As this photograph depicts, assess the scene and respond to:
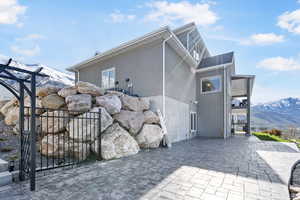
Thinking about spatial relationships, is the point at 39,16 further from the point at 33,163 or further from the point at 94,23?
the point at 33,163

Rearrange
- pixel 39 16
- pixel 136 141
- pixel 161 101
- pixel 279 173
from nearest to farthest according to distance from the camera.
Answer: pixel 279 173 < pixel 136 141 < pixel 39 16 < pixel 161 101

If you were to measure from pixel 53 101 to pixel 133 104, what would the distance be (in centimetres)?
313

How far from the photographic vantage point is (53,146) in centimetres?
436

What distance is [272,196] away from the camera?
2.60 m

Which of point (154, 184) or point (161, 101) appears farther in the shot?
point (161, 101)

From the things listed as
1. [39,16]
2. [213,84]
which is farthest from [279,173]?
[39,16]

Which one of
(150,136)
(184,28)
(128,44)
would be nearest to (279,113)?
(184,28)

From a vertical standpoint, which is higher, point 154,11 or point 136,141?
point 154,11

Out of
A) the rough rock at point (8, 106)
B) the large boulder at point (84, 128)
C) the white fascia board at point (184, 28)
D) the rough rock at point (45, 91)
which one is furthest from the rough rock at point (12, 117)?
the white fascia board at point (184, 28)

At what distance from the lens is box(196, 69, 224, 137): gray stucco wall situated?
10.6m

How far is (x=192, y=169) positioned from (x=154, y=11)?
7965 mm

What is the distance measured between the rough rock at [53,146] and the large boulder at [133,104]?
281cm

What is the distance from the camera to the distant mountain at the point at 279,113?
27.0m

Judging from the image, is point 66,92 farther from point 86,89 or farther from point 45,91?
point 45,91
